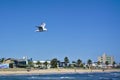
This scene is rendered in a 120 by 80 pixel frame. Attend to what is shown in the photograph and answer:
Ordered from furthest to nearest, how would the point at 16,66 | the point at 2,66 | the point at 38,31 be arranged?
the point at 16,66 → the point at 2,66 → the point at 38,31

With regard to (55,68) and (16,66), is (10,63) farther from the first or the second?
(55,68)

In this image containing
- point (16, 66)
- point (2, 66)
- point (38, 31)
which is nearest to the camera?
point (38, 31)

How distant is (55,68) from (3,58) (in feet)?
88.4

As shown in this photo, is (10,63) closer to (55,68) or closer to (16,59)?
(16,59)

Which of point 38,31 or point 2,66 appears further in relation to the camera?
point 2,66

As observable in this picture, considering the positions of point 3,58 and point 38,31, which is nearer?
point 38,31

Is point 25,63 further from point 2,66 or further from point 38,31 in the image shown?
point 38,31

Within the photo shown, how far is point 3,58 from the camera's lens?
199 metres

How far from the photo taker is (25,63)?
194 m

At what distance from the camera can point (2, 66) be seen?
176 metres

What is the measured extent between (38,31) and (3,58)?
15952 cm

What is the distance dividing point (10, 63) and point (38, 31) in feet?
461

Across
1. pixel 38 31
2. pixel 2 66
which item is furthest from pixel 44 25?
pixel 2 66

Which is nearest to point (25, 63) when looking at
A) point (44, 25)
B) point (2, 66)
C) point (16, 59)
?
point (16, 59)
